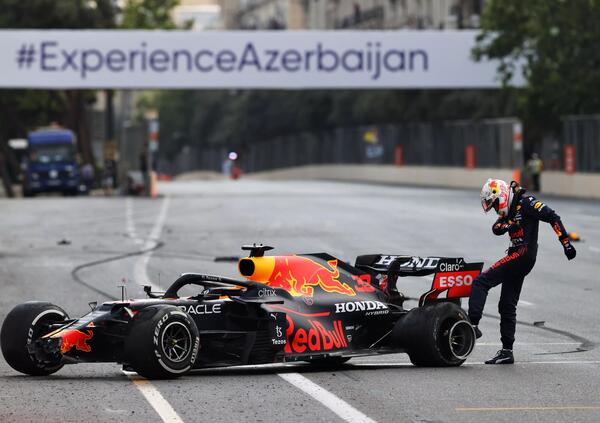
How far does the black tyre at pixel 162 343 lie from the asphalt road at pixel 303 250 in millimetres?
138

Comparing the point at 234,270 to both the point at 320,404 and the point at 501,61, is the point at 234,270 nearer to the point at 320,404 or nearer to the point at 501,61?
the point at 320,404

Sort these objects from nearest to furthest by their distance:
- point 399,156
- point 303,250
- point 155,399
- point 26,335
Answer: point 155,399, point 26,335, point 303,250, point 399,156

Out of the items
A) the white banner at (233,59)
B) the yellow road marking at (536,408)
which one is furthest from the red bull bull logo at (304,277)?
the white banner at (233,59)

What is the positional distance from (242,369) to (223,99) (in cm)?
11575

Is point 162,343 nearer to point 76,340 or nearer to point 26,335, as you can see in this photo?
point 76,340

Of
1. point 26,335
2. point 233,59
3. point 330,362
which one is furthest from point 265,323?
point 233,59

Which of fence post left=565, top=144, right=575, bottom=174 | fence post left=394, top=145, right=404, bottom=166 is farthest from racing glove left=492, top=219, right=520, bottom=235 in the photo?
fence post left=394, top=145, right=404, bottom=166

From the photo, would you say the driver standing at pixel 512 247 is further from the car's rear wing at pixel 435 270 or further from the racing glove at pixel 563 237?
the car's rear wing at pixel 435 270

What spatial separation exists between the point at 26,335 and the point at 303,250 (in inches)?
689

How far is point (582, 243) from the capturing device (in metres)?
31.6

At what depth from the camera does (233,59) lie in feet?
202

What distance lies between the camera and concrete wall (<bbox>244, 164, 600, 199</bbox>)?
2278 inches

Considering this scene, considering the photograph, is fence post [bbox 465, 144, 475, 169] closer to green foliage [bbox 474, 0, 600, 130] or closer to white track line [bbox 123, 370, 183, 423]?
green foliage [bbox 474, 0, 600, 130]

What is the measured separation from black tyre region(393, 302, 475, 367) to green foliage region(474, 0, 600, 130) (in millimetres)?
46106
